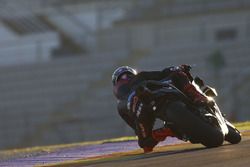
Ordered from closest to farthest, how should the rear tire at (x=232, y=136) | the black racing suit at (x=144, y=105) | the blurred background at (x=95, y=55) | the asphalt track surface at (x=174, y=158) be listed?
the asphalt track surface at (x=174, y=158) < the black racing suit at (x=144, y=105) < the rear tire at (x=232, y=136) < the blurred background at (x=95, y=55)

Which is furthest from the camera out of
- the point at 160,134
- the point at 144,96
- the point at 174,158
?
the point at 160,134

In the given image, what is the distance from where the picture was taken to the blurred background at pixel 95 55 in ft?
93.4

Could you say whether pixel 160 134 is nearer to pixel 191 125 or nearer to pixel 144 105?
pixel 144 105

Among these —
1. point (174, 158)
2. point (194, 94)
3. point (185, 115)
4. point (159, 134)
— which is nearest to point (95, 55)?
point (159, 134)

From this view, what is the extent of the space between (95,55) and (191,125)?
24633 mm

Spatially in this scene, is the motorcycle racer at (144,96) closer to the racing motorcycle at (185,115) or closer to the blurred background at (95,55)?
the racing motorcycle at (185,115)

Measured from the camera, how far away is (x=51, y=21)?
3856cm

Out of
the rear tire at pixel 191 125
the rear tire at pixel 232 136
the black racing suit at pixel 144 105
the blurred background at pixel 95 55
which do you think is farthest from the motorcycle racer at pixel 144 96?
the blurred background at pixel 95 55

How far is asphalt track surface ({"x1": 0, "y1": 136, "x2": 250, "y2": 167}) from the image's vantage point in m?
7.99

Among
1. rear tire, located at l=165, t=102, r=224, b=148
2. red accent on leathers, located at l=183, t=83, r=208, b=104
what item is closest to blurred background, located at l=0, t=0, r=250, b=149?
red accent on leathers, located at l=183, t=83, r=208, b=104

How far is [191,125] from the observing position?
9180 millimetres

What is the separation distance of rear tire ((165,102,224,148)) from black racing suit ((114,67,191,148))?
40 centimetres

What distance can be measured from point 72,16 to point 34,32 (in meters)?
1.87

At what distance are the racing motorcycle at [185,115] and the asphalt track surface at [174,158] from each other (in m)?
0.17
